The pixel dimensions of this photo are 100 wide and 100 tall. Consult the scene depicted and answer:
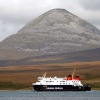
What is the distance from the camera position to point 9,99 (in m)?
168

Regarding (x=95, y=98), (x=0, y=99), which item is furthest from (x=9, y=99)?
(x=95, y=98)

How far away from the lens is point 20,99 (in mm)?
165625

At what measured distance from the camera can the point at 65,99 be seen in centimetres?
16288

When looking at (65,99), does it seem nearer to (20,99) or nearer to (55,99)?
(55,99)

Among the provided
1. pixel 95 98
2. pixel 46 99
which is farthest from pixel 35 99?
pixel 95 98

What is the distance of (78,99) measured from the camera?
162m

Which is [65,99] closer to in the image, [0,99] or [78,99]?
[78,99]

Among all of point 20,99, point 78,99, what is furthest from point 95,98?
point 20,99

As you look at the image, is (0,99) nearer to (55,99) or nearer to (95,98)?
(55,99)

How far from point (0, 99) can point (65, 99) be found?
765 inches

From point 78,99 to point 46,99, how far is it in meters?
9.17

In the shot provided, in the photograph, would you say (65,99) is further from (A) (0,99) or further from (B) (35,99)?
(A) (0,99)

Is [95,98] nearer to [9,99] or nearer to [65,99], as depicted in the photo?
[65,99]

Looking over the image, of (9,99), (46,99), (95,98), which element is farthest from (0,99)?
(95,98)
